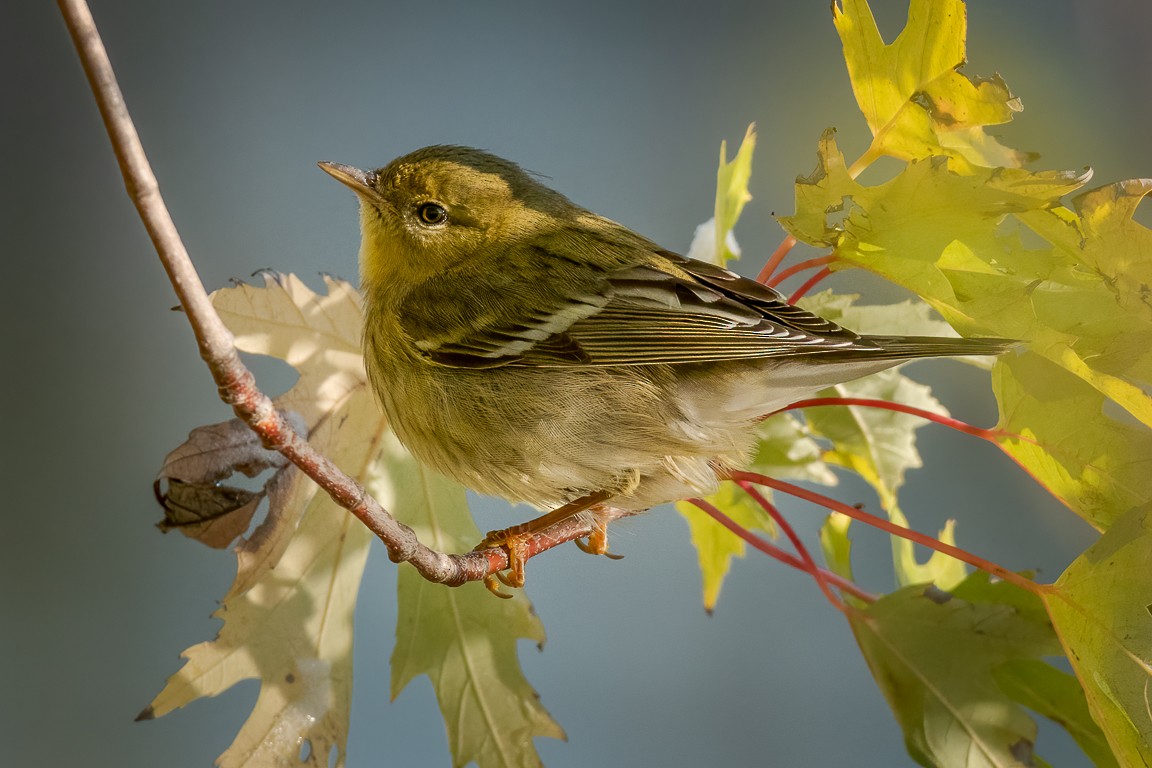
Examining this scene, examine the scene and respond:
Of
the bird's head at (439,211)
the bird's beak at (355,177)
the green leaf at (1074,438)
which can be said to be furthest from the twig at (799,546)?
the bird's beak at (355,177)

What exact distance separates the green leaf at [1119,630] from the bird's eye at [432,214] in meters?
0.75

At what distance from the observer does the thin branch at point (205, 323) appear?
19.2 inches

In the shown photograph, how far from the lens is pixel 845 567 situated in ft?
3.79

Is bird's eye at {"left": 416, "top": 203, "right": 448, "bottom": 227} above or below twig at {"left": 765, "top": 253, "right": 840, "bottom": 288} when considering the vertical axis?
below

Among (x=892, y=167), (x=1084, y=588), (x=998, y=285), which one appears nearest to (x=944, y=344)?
(x=998, y=285)

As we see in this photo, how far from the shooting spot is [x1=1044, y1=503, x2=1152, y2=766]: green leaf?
0.74m

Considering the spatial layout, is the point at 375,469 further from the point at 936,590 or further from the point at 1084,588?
the point at 1084,588

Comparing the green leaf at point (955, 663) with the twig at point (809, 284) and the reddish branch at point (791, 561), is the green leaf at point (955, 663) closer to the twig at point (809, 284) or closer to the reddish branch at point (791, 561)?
the reddish branch at point (791, 561)

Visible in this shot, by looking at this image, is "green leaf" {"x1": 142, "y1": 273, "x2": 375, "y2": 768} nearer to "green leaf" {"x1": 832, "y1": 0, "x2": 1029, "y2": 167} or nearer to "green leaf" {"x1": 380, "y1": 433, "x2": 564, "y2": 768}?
"green leaf" {"x1": 380, "y1": 433, "x2": 564, "y2": 768}

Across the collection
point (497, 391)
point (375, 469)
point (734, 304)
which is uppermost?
point (734, 304)

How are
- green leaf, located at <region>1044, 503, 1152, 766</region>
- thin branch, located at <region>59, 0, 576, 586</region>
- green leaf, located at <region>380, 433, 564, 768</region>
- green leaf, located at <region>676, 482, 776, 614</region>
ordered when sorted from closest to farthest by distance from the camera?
1. thin branch, located at <region>59, 0, 576, 586</region>
2. green leaf, located at <region>1044, 503, 1152, 766</region>
3. green leaf, located at <region>380, 433, 564, 768</region>
4. green leaf, located at <region>676, 482, 776, 614</region>

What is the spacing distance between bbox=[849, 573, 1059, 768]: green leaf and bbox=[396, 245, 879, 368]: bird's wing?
288mm

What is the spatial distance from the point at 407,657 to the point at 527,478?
21 centimetres

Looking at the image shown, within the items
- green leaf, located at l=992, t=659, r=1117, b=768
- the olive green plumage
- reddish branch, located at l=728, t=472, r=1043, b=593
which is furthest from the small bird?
green leaf, located at l=992, t=659, r=1117, b=768
